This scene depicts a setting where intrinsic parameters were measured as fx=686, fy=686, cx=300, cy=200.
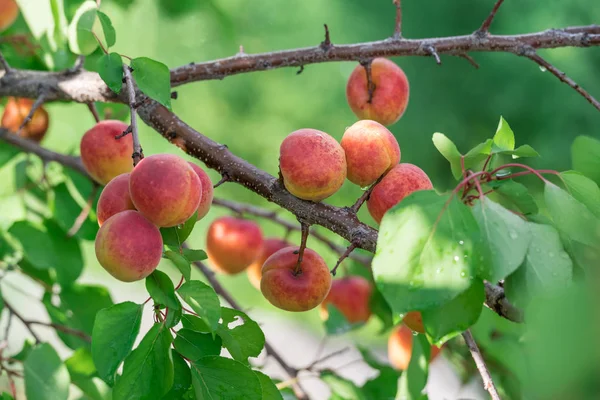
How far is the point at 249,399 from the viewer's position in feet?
1.63

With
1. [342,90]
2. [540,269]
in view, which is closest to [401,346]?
[540,269]

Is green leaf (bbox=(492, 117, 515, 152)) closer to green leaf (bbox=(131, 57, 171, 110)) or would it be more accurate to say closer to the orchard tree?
the orchard tree

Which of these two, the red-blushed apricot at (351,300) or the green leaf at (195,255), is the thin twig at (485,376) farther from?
the red-blushed apricot at (351,300)

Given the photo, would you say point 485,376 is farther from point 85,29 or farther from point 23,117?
point 23,117

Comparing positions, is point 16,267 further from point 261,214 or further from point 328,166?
point 328,166

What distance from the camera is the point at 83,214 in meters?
0.93

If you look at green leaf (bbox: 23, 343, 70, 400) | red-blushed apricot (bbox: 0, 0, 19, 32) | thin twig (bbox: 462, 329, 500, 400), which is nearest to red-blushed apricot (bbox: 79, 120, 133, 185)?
green leaf (bbox: 23, 343, 70, 400)

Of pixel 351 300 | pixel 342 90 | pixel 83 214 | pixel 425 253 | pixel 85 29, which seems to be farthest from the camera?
pixel 342 90

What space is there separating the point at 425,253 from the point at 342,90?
3275 mm

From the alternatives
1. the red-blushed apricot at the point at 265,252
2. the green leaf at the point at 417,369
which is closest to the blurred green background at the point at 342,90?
the red-blushed apricot at the point at 265,252

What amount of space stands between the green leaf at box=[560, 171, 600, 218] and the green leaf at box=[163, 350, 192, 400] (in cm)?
32

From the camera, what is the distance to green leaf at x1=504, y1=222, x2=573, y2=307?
0.44 metres

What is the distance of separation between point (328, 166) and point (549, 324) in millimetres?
308

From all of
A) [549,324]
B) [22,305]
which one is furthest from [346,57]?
[22,305]
